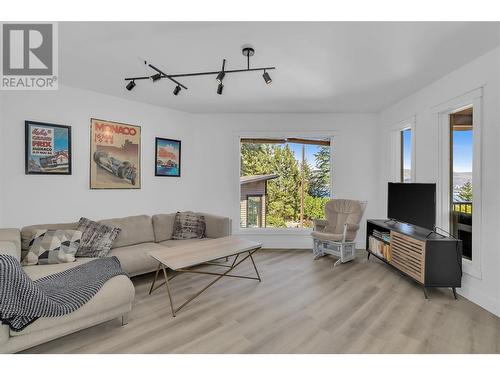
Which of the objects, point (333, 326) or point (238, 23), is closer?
point (238, 23)

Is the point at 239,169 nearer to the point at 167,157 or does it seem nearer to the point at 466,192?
the point at 167,157

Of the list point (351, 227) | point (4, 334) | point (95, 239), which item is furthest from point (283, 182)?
point (4, 334)

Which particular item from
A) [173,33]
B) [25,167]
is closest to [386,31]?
[173,33]

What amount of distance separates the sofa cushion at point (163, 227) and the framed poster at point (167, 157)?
2.92 feet

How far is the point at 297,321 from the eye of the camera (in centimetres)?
219

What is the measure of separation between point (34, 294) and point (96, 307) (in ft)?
1.39

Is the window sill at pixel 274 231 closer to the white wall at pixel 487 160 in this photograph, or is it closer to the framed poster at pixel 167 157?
the framed poster at pixel 167 157

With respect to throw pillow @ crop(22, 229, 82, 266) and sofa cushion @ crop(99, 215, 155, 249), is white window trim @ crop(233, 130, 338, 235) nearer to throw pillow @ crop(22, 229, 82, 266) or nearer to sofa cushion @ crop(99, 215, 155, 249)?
sofa cushion @ crop(99, 215, 155, 249)

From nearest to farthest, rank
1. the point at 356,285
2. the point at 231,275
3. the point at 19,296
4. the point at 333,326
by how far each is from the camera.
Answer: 1. the point at 19,296
2. the point at 333,326
3. the point at 356,285
4. the point at 231,275

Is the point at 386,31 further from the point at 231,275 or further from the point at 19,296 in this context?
the point at 19,296

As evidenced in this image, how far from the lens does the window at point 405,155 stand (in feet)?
13.1

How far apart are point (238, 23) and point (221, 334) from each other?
2548 millimetres

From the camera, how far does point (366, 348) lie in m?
1.81

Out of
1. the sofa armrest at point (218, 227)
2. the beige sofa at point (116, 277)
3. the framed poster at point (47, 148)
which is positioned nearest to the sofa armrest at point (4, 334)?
the beige sofa at point (116, 277)
